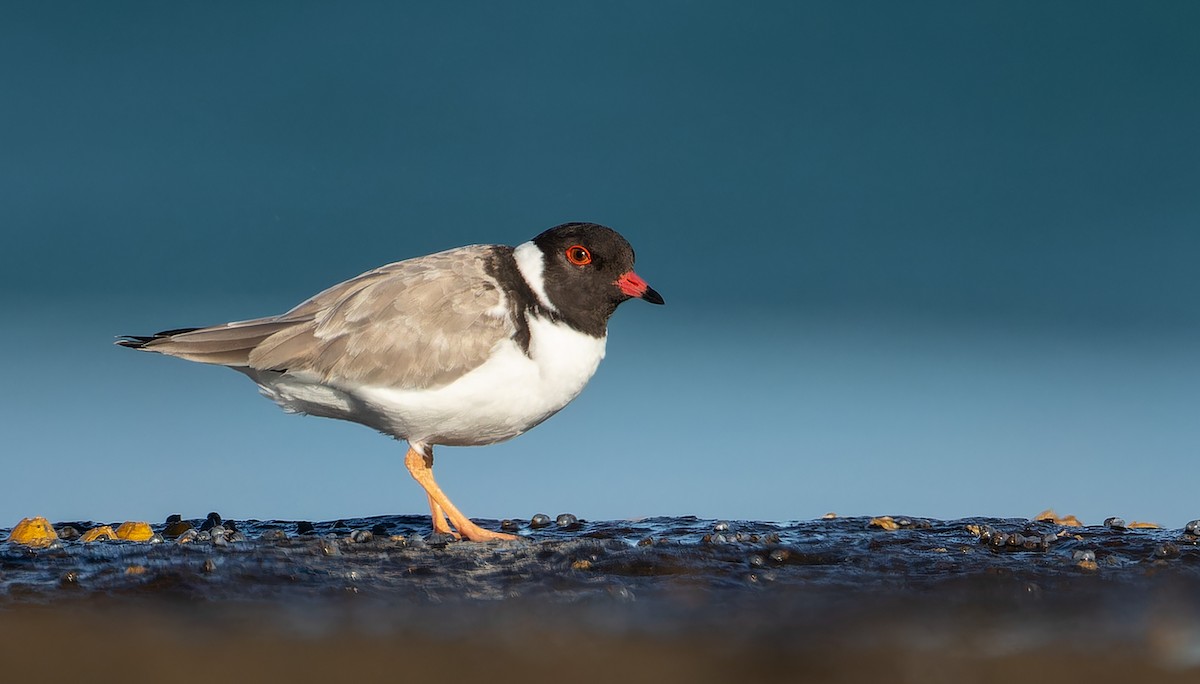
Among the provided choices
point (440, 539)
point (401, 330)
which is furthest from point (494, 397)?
point (440, 539)

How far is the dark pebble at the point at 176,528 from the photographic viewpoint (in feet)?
20.5

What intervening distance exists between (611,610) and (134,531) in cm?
363

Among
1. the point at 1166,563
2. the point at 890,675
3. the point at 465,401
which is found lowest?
the point at 890,675

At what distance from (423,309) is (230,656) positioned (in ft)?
9.91

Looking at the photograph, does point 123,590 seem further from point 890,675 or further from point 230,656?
point 890,675

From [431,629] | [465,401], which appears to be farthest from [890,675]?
[465,401]

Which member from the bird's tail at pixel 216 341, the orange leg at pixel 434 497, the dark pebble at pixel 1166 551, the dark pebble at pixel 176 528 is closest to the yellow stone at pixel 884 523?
the dark pebble at pixel 1166 551

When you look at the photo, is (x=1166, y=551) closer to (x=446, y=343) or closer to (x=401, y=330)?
(x=446, y=343)

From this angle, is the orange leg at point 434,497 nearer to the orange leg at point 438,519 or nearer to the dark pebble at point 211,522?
the orange leg at point 438,519

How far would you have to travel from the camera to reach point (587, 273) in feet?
20.4

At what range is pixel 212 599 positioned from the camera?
3877 mm

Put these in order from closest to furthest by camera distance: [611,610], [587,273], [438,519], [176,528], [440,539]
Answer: [611,610], [440,539], [438,519], [587,273], [176,528]

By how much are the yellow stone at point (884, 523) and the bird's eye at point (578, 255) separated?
227cm

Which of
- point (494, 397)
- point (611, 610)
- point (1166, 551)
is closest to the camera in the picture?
point (611, 610)
